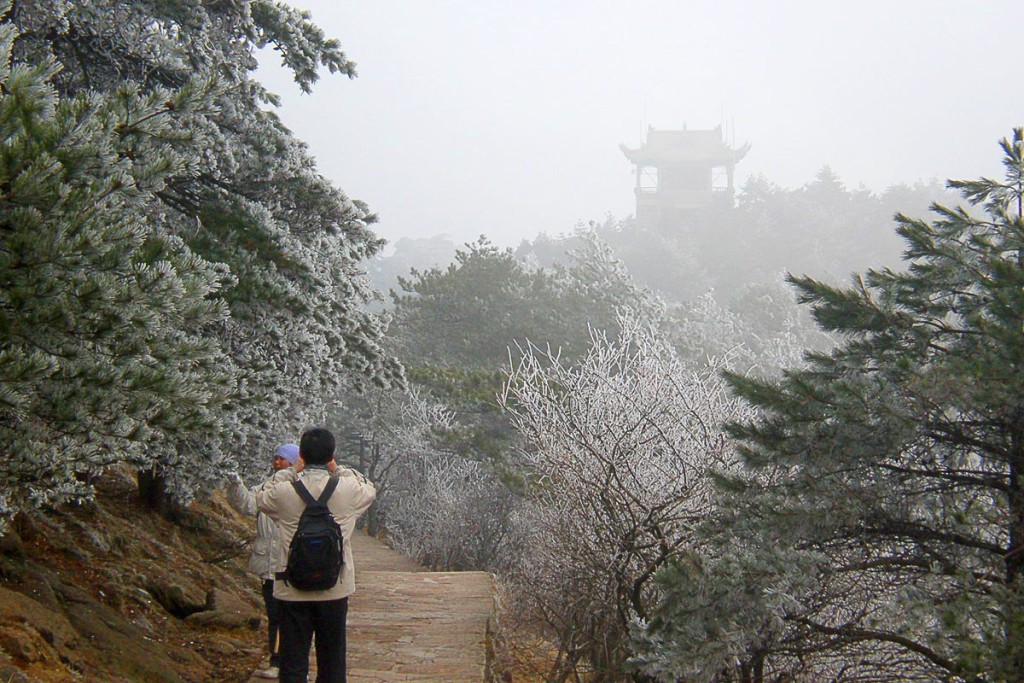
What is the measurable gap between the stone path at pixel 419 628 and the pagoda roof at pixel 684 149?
102161mm

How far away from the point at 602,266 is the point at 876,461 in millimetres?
30358

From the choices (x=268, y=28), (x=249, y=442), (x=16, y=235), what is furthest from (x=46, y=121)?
(x=268, y=28)

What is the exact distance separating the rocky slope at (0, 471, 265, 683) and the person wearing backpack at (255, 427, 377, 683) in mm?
1123

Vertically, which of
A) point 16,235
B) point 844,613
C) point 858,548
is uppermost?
point 16,235

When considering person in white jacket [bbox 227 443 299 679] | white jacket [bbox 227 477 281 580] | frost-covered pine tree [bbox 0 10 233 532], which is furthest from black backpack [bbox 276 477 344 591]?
frost-covered pine tree [bbox 0 10 233 532]

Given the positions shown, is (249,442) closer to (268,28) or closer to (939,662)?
(268,28)

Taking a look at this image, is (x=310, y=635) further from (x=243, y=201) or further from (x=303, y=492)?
(x=243, y=201)

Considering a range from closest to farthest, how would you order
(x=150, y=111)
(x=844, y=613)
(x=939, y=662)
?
(x=150, y=111) < (x=939, y=662) < (x=844, y=613)

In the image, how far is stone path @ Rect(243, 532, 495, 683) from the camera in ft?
19.1

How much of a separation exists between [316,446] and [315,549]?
450mm

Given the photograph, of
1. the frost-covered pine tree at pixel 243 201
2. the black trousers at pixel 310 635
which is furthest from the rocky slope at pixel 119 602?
the black trousers at pixel 310 635

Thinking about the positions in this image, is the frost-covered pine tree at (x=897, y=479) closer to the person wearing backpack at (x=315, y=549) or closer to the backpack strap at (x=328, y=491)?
the person wearing backpack at (x=315, y=549)

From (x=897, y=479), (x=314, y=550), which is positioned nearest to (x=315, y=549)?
(x=314, y=550)

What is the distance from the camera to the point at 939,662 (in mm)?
3854
